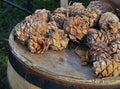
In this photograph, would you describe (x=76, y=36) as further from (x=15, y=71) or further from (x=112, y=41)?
(x=15, y=71)

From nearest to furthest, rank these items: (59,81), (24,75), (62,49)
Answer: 1. (59,81)
2. (24,75)
3. (62,49)

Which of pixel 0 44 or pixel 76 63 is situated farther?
pixel 0 44

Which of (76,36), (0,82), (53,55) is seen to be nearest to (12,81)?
(53,55)

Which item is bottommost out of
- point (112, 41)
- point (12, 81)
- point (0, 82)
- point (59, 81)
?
point (0, 82)

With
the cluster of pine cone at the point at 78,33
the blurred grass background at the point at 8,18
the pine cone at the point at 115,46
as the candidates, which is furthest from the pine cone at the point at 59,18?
the blurred grass background at the point at 8,18

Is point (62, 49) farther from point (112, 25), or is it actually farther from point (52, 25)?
point (112, 25)

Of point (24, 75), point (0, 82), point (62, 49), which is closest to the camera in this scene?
point (24, 75)

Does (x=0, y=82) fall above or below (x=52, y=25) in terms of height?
below

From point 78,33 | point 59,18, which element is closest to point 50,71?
point 78,33
